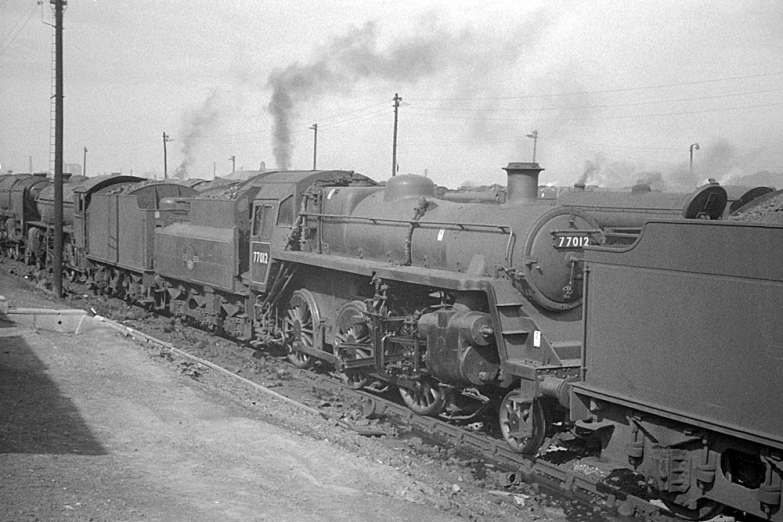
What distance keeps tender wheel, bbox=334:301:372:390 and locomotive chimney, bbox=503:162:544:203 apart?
2506mm

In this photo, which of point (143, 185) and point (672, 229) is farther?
point (143, 185)

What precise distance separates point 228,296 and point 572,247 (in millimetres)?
7589

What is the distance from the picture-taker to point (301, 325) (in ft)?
40.1

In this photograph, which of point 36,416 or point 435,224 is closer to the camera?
point 36,416

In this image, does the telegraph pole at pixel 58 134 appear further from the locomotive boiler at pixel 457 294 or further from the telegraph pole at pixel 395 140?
the telegraph pole at pixel 395 140

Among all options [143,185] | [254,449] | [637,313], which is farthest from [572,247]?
[143,185]

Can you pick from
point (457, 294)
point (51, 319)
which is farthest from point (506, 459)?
point (51, 319)

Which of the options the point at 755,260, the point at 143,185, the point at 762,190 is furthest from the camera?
the point at 143,185

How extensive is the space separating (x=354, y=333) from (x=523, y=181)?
308 centimetres

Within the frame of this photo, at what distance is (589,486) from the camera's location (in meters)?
7.43

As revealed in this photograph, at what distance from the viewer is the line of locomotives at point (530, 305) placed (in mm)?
5676

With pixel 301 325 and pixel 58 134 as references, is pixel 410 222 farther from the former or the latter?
pixel 58 134

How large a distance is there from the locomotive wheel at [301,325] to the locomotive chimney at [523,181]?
3.90 meters

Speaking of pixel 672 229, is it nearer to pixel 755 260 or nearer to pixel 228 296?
pixel 755 260
